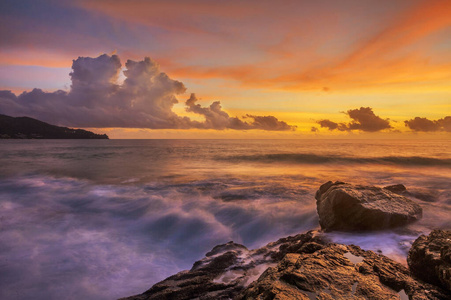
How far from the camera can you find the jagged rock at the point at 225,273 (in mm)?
4855

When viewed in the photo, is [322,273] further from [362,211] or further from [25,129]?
[25,129]

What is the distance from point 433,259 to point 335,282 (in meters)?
1.85

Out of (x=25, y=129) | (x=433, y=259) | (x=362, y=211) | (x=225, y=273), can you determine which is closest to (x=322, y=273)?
(x=433, y=259)

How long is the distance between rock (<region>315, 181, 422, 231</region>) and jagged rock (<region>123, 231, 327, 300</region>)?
1.15 metres

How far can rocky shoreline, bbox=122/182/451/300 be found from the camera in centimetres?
344

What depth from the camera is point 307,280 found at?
3.46 meters

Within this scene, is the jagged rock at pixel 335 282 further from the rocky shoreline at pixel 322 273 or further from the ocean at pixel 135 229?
the ocean at pixel 135 229

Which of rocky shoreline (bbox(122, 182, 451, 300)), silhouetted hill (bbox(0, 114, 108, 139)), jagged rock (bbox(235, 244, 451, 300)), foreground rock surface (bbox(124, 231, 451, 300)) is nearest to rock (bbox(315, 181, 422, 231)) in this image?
rocky shoreline (bbox(122, 182, 451, 300))

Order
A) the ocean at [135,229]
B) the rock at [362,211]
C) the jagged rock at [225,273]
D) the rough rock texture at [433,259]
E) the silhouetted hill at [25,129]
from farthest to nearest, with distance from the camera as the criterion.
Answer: the silhouetted hill at [25,129]
the rock at [362,211]
the ocean at [135,229]
the jagged rock at [225,273]
the rough rock texture at [433,259]

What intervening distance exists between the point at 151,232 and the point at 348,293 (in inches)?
366

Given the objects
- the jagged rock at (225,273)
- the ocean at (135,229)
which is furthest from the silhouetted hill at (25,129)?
the jagged rock at (225,273)

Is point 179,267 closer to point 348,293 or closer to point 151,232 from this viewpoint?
point 151,232

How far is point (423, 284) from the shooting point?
3896mm

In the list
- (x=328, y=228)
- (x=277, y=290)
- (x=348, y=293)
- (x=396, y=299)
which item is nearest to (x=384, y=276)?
(x=396, y=299)
